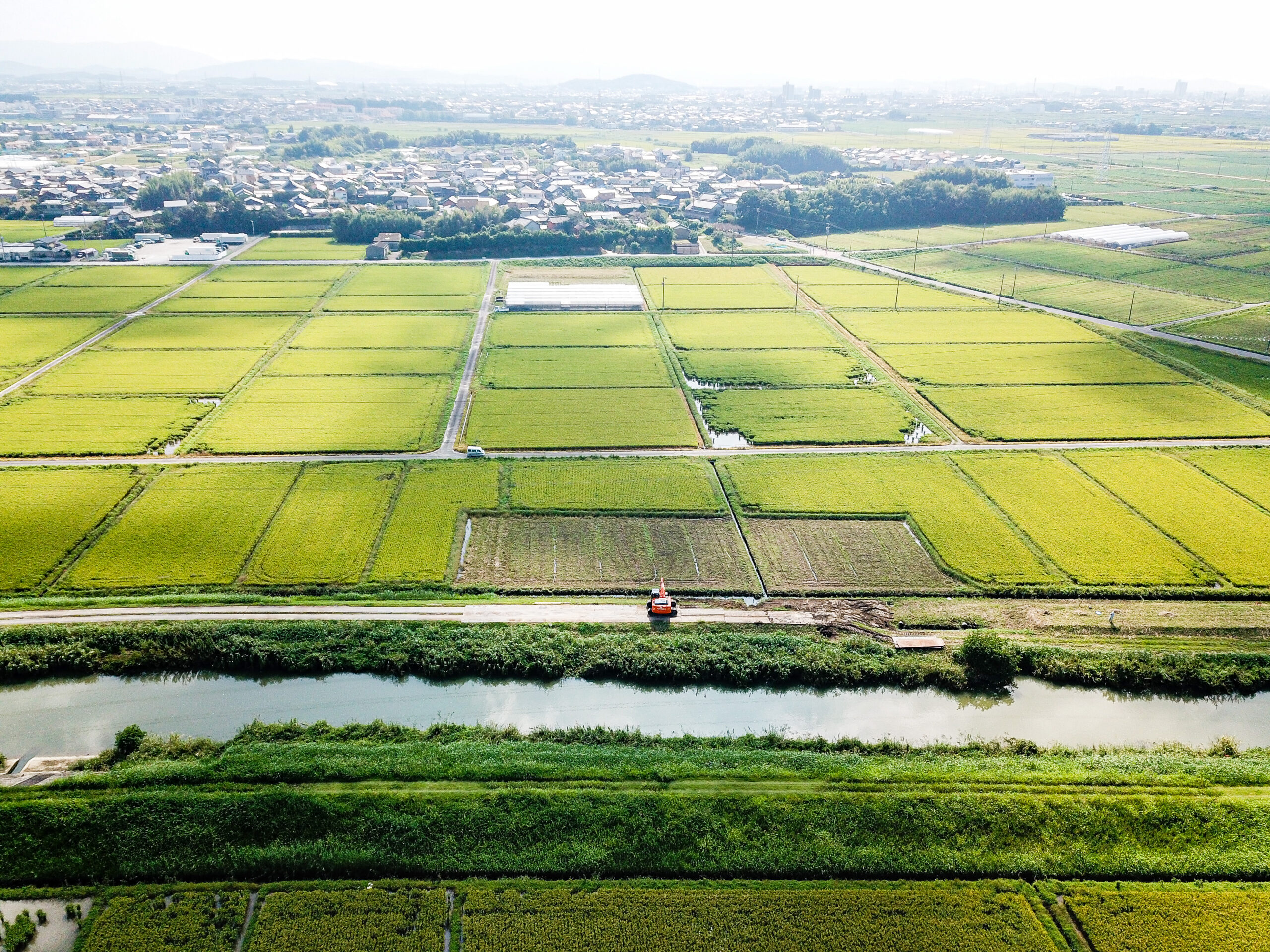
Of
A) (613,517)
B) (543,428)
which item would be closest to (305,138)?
(543,428)

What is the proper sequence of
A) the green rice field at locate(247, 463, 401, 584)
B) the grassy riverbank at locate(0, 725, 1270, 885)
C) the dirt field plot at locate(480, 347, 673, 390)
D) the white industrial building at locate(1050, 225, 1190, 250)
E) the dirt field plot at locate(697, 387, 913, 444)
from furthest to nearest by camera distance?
the white industrial building at locate(1050, 225, 1190, 250)
the dirt field plot at locate(480, 347, 673, 390)
the dirt field plot at locate(697, 387, 913, 444)
the green rice field at locate(247, 463, 401, 584)
the grassy riverbank at locate(0, 725, 1270, 885)

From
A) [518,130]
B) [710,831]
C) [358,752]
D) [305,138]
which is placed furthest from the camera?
[518,130]

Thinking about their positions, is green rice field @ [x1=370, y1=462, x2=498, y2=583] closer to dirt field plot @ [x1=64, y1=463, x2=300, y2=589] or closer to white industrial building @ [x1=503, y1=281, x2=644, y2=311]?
dirt field plot @ [x1=64, y1=463, x2=300, y2=589]

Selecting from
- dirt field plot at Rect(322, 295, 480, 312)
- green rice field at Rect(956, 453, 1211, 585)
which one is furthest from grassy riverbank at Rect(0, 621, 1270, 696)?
dirt field plot at Rect(322, 295, 480, 312)

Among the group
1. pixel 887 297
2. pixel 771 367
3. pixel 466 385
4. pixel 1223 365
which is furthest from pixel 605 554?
pixel 887 297

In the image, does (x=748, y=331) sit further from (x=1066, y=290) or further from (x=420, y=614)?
(x=420, y=614)

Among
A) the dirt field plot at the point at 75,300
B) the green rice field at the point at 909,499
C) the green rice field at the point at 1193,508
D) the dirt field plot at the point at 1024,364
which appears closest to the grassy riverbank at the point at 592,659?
the green rice field at the point at 909,499

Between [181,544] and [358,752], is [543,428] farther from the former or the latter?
[358,752]
